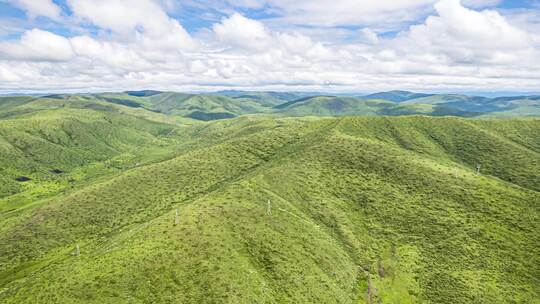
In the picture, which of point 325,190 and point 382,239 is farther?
point 325,190

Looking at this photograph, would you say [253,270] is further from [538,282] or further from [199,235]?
[538,282]

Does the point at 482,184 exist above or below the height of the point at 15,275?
above

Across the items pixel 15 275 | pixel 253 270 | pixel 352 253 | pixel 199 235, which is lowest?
pixel 15 275

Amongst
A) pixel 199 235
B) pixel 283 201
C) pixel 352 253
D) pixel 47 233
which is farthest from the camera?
pixel 47 233

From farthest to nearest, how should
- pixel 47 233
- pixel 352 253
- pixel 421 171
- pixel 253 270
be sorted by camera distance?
pixel 421 171, pixel 47 233, pixel 352 253, pixel 253 270

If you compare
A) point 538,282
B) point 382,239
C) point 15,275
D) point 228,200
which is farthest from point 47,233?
point 538,282

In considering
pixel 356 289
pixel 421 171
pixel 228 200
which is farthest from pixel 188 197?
pixel 421 171

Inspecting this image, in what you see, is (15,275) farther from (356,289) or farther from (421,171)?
(421,171)
